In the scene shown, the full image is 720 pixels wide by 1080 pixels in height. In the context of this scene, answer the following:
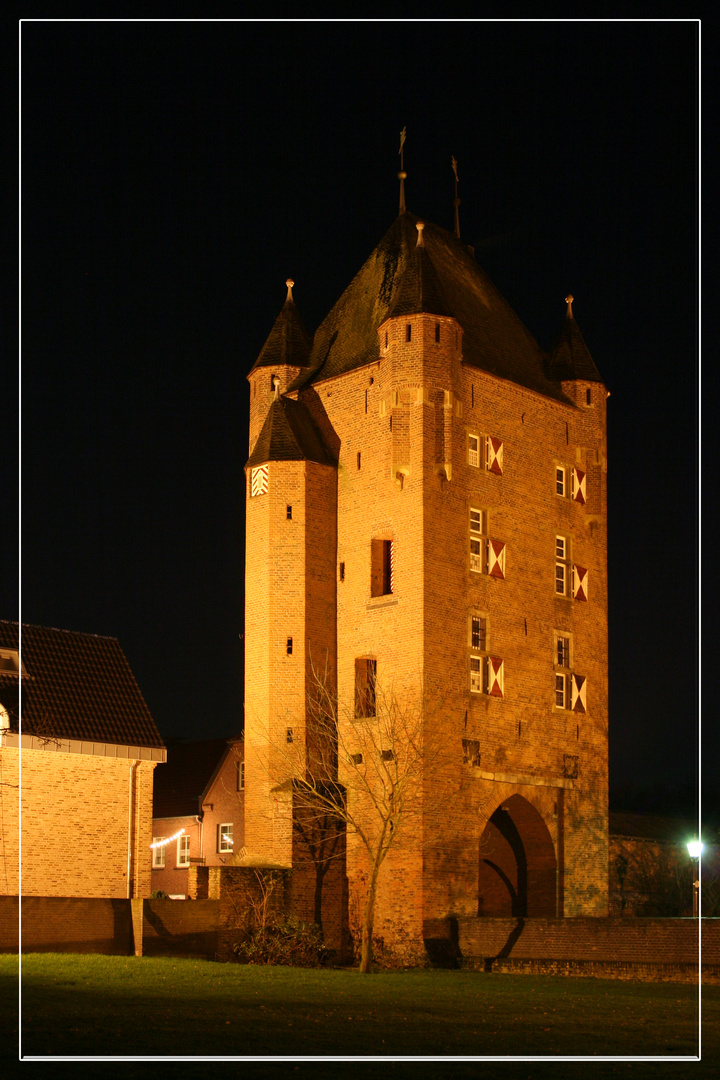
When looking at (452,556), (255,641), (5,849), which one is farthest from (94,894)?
(452,556)

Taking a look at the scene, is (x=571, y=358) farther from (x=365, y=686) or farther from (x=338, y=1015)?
(x=338, y=1015)

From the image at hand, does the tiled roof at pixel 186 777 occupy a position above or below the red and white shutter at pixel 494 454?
below

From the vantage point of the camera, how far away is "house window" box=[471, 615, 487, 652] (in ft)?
122

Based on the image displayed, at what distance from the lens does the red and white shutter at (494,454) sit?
38562mm

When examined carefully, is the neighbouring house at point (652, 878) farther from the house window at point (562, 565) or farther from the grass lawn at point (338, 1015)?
the grass lawn at point (338, 1015)

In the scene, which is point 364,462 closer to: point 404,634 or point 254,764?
point 404,634

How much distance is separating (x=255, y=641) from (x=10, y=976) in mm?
14363

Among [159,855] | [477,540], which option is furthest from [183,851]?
[477,540]

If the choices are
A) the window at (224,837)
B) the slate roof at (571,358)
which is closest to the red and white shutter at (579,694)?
the slate roof at (571,358)

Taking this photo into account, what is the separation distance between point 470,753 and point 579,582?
6996 mm

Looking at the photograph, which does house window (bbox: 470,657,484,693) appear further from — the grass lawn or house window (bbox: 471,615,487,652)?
the grass lawn

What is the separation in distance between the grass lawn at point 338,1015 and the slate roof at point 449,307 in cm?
1722

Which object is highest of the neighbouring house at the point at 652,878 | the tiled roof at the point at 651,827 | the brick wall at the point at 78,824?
the brick wall at the point at 78,824

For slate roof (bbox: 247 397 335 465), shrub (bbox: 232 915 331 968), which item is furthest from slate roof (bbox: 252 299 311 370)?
shrub (bbox: 232 915 331 968)
